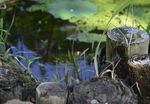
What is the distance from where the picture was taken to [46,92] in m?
1.10

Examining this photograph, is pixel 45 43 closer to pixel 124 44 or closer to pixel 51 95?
pixel 124 44

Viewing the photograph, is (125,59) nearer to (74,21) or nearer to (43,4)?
(74,21)

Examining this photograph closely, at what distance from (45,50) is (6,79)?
1.14m

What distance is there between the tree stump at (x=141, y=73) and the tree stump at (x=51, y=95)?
1.28ft

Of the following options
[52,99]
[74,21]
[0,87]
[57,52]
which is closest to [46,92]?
[52,99]

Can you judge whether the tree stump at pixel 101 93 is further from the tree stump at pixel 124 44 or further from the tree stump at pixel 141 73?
the tree stump at pixel 124 44

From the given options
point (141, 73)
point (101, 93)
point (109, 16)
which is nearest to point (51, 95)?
point (101, 93)

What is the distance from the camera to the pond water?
2.18 meters

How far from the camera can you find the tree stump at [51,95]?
3.57 feet

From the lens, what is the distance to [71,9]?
113 inches

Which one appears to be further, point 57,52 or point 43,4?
point 43,4

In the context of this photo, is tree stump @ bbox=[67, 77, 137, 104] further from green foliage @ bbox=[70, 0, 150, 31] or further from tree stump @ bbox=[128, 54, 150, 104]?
green foliage @ bbox=[70, 0, 150, 31]

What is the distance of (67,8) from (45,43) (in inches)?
23.9

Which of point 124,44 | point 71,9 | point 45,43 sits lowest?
point 45,43
